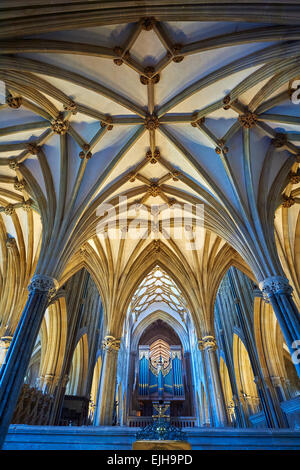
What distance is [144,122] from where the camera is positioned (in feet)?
33.0

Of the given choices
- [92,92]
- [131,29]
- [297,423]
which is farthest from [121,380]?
[131,29]

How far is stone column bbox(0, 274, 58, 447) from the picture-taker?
253 inches

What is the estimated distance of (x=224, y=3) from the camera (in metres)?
5.81

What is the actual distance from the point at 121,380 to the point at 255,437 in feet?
60.0

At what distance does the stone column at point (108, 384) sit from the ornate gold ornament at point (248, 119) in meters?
10.6

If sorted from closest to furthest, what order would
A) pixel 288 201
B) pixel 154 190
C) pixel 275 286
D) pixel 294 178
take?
pixel 275 286
pixel 294 178
pixel 288 201
pixel 154 190

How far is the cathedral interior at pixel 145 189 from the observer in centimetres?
665

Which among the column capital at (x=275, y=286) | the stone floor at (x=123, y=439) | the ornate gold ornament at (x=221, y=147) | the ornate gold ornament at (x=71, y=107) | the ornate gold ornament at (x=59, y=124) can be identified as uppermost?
the ornate gold ornament at (x=221, y=147)

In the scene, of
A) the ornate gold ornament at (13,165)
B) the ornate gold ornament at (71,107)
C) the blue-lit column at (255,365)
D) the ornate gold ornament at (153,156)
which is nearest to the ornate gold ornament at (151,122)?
the ornate gold ornament at (153,156)

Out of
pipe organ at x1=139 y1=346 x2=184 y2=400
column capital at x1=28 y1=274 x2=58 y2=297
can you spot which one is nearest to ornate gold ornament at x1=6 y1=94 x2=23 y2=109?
column capital at x1=28 y1=274 x2=58 y2=297

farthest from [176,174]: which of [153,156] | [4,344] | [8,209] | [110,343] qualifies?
[4,344]

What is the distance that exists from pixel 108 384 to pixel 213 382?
4.51 metres

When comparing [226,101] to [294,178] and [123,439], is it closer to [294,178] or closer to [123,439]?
[294,178]

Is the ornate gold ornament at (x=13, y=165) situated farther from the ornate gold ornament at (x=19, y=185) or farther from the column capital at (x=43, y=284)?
the column capital at (x=43, y=284)
